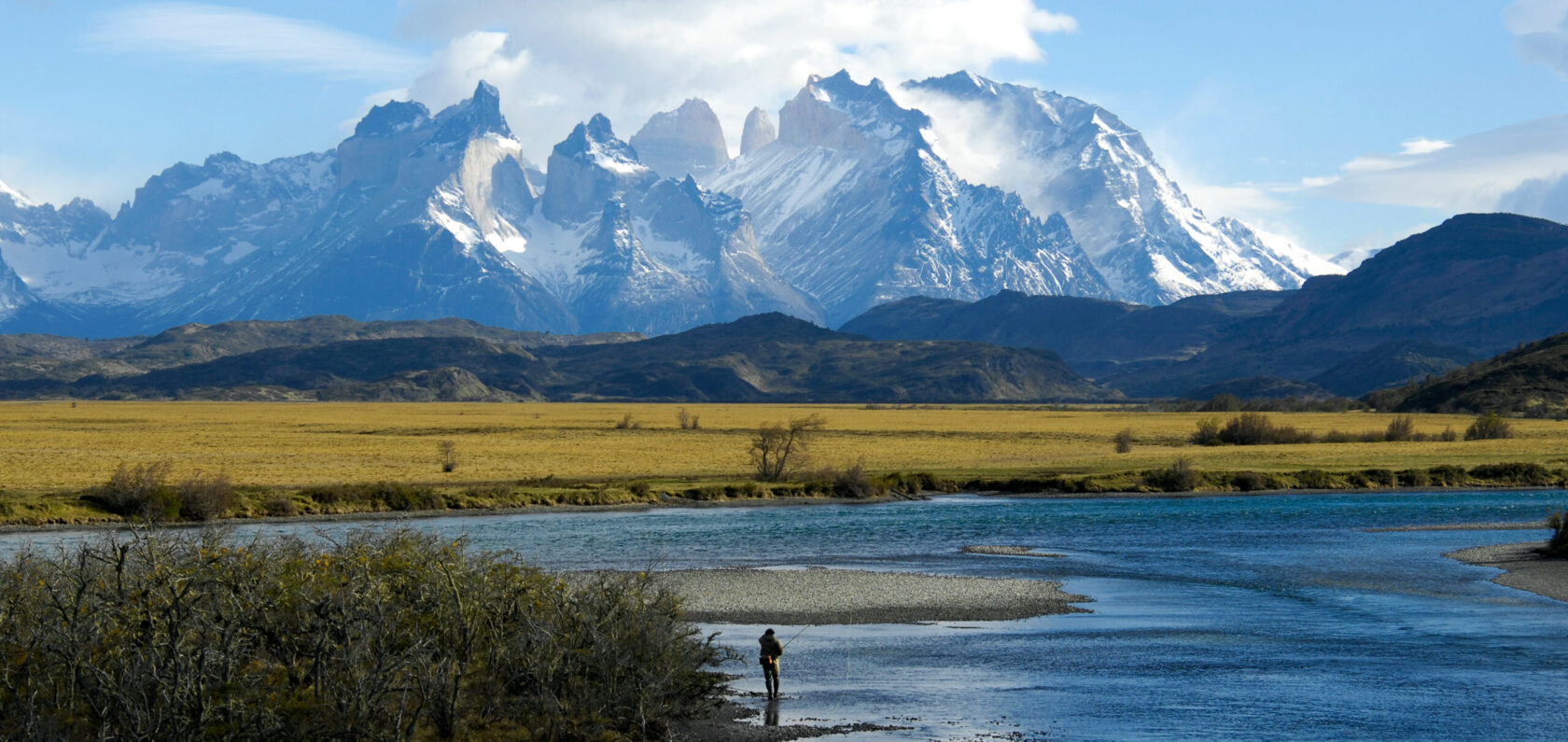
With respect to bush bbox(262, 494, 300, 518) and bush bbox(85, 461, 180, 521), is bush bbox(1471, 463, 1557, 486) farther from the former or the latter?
bush bbox(85, 461, 180, 521)

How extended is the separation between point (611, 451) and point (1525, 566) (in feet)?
241

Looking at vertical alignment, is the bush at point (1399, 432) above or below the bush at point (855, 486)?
above

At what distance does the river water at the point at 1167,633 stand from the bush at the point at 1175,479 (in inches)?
592

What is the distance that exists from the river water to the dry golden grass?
73.8ft

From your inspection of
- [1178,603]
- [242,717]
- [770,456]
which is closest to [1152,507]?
[770,456]

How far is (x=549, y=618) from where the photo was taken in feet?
75.2

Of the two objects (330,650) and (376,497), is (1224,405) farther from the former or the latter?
(330,650)

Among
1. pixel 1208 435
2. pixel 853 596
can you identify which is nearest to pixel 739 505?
pixel 853 596

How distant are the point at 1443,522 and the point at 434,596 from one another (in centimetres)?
5186

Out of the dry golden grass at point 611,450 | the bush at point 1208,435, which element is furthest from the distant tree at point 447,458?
the bush at point 1208,435

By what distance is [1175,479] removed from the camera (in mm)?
79062

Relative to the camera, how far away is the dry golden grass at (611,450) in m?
82.2

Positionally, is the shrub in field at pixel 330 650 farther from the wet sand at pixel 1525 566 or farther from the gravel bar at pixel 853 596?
the wet sand at pixel 1525 566

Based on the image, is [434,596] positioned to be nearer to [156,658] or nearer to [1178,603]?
[156,658]
